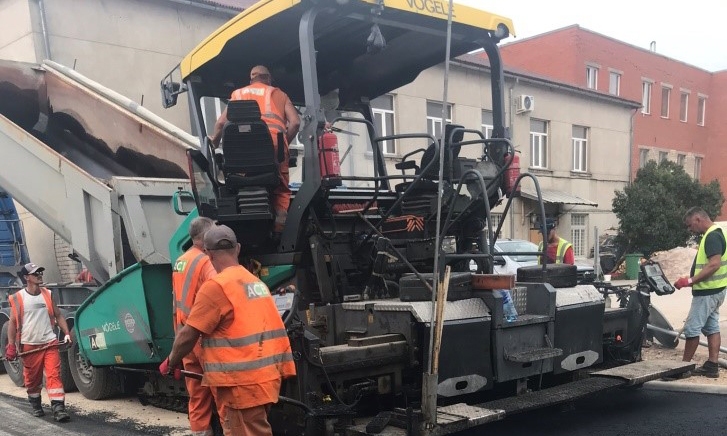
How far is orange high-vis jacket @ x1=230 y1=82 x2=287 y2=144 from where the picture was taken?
14.3 ft

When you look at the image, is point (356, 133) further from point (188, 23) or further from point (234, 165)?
point (188, 23)

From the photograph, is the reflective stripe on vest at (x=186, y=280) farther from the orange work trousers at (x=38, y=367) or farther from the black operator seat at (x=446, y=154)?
the orange work trousers at (x=38, y=367)

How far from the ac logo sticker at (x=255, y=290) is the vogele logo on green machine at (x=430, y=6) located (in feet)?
7.09

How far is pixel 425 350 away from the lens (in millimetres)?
3766

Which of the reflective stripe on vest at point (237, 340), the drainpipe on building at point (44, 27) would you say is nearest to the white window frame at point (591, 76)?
the drainpipe on building at point (44, 27)

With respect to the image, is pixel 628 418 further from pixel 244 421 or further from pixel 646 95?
pixel 646 95

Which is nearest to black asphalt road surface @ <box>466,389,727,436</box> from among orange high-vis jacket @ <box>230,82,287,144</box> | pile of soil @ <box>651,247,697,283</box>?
orange high-vis jacket @ <box>230,82,287,144</box>

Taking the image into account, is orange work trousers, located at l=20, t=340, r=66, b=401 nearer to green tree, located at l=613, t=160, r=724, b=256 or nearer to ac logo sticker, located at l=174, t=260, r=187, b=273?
ac logo sticker, located at l=174, t=260, r=187, b=273

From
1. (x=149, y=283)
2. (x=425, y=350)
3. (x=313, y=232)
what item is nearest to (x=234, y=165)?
(x=313, y=232)

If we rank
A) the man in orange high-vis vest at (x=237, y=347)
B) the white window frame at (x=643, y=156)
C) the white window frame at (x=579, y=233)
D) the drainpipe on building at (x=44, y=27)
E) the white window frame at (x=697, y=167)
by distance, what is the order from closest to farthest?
the man in orange high-vis vest at (x=237, y=347) → the drainpipe on building at (x=44, y=27) → the white window frame at (x=579, y=233) → the white window frame at (x=643, y=156) → the white window frame at (x=697, y=167)

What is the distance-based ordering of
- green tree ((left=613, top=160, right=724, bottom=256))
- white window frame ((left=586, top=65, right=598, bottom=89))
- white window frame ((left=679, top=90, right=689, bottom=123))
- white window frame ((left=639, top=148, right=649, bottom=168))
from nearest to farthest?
green tree ((left=613, top=160, right=724, bottom=256)) → white window frame ((left=586, top=65, right=598, bottom=89)) → white window frame ((left=639, top=148, right=649, bottom=168)) → white window frame ((left=679, top=90, right=689, bottom=123))

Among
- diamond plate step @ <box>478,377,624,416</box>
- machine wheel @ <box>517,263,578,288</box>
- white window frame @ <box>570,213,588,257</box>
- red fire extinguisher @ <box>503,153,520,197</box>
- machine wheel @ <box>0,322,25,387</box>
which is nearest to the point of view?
diamond plate step @ <box>478,377,624,416</box>

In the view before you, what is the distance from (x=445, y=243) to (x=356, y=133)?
3.85 ft

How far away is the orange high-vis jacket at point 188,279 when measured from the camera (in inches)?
158
